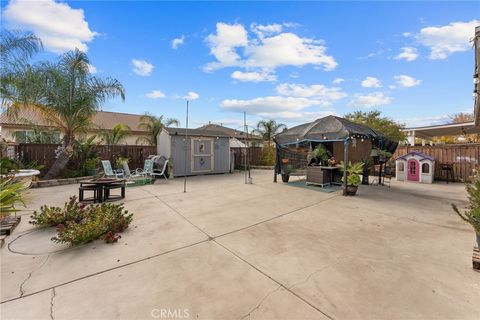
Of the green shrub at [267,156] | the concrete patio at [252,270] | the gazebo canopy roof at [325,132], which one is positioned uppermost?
the gazebo canopy roof at [325,132]

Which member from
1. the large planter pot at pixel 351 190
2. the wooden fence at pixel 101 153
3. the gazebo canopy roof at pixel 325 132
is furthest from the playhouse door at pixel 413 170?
the wooden fence at pixel 101 153

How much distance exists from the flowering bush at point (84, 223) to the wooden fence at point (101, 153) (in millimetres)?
7170

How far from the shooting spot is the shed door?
11.4m

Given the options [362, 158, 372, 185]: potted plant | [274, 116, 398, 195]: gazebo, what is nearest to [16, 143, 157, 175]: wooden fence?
[274, 116, 398, 195]: gazebo

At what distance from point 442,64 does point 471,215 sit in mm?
8279

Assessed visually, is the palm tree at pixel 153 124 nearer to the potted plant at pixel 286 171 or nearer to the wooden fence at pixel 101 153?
the wooden fence at pixel 101 153

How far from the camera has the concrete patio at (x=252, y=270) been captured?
1.91m

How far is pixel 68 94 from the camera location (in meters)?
8.88

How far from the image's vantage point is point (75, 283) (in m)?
2.29

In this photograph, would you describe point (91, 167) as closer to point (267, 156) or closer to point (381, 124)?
point (267, 156)

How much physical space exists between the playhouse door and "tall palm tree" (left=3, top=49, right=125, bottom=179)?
1411cm

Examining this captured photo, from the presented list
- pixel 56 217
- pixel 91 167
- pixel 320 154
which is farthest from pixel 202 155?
pixel 56 217

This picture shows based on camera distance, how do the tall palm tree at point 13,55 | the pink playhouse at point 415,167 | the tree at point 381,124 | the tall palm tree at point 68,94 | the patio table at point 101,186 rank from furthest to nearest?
1. the tree at point 381,124
2. the pink playhouse at point 415,167
3. the tall palm tree at point 68,94
4. the tall palm tree at point 13,55
5. the patio table at point 101,186

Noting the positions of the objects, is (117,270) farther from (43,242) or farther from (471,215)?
(471,215)
